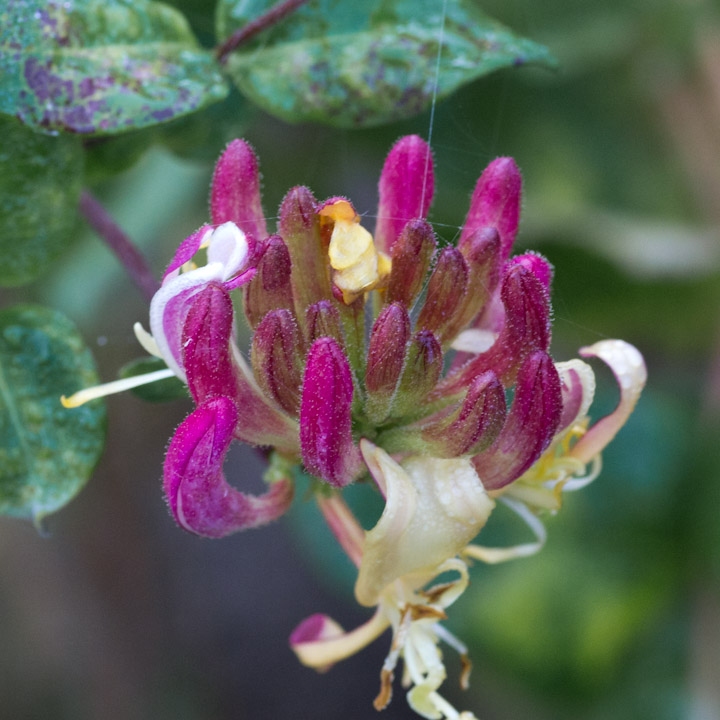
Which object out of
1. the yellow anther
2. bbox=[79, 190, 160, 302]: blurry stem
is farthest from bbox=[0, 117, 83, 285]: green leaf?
the yellow anther

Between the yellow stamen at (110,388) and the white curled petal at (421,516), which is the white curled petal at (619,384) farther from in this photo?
the yellow stamen at (110,388)

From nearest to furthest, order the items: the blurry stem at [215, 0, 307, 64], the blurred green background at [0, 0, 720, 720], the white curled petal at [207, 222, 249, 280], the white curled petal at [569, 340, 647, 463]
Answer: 1. the white curled petal at [207, 222, 249, 280]
2. the white curled petal at [569, 340, 647, 463]
3. the blurry stem at [215, 0, 307, 64]
4. the blurred green background at [0, 0, 720, 720]

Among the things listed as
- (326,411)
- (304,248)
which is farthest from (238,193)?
(326,411)

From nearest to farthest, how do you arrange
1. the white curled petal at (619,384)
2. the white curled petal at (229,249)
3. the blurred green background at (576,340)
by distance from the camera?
1. the white curled petal at (229,249)
2. the white curled petal at (619,384)
3. the blurred green background at (576,340)

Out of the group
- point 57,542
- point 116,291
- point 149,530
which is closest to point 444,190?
point 116,291

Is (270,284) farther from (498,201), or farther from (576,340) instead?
(576,340)

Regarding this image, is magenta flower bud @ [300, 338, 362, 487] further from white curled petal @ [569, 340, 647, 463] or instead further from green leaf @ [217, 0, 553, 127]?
green leaf @ [217, 0, 553, 127]

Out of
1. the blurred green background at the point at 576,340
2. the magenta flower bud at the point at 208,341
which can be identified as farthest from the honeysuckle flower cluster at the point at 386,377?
the blurred green background at the point at 576,340
